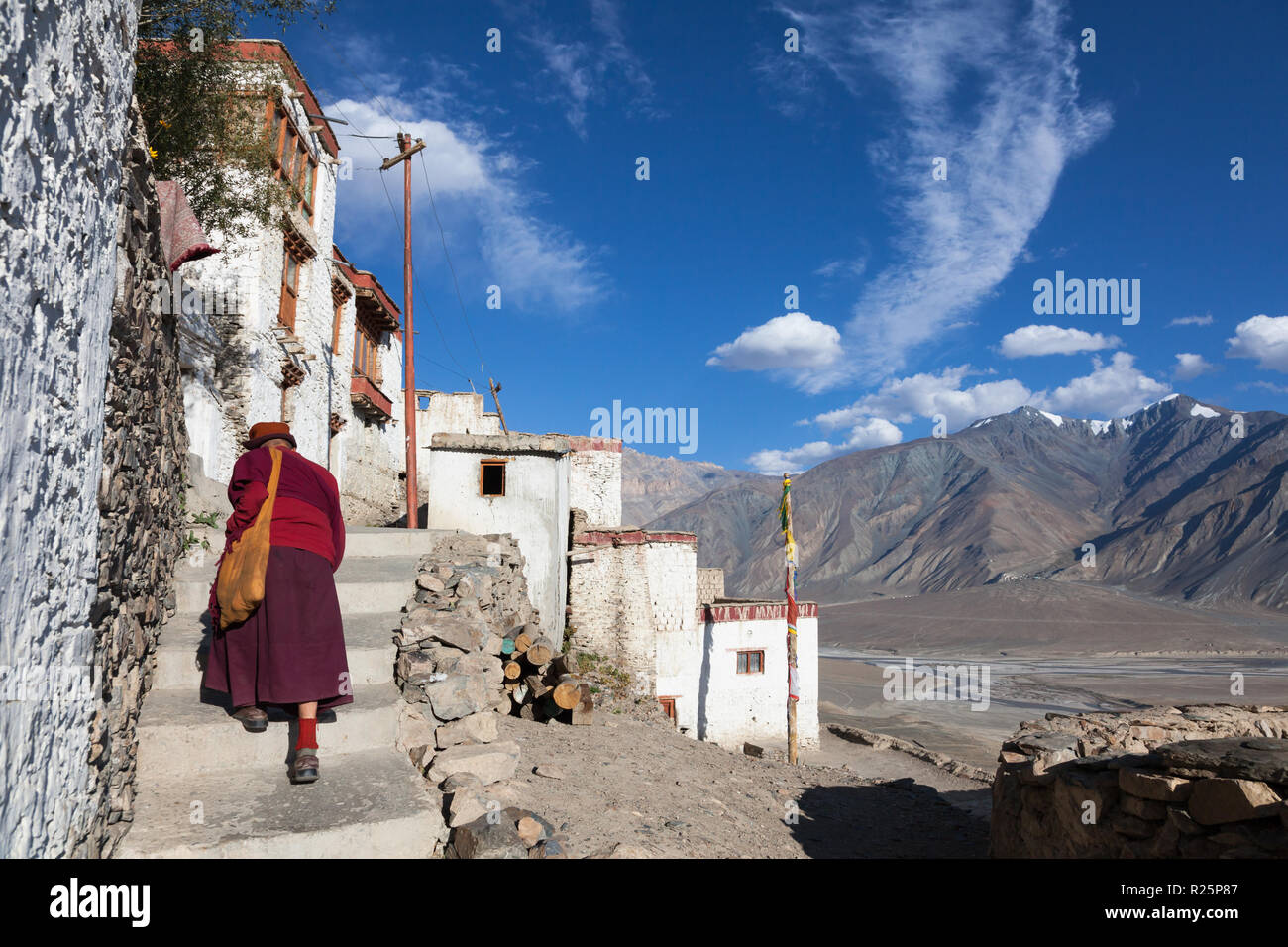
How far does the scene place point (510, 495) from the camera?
535 inches

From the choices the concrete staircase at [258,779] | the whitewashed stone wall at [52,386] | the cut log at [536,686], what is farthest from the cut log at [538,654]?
the whitewashed stone wall at [52,386]

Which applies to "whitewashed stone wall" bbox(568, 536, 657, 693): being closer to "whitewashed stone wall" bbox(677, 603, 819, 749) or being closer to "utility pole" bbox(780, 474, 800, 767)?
"whitewashed stone wall" bbox(677, 603, 819, 749)

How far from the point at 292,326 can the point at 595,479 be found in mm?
9440

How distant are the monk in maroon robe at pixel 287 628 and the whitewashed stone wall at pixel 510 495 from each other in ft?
30.0

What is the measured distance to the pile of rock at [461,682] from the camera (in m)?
4.25

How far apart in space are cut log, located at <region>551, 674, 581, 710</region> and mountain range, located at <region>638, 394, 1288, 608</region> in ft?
295

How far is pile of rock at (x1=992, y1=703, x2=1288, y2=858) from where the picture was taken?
12.9 ft

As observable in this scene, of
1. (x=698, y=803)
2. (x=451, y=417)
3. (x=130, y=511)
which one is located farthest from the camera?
(x=451, y=417)

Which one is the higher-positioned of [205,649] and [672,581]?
[205,649]

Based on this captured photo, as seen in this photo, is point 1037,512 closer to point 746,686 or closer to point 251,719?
point 746,686

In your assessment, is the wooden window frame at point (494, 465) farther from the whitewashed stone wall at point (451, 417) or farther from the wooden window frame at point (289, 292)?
the whitewashed stone wall at point (451, 417)

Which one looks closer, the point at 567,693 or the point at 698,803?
the point at 698,803

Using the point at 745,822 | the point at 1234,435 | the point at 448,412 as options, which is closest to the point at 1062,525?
the point at 1234,435

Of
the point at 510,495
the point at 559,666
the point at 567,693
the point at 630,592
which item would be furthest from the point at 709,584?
the point at 567,693
